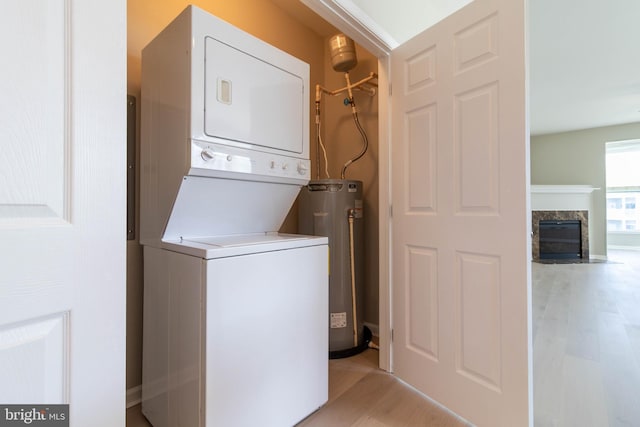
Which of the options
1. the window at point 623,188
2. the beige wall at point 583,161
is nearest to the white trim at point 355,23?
the beige wall at point 583,161

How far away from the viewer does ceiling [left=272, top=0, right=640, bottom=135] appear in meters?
2.60

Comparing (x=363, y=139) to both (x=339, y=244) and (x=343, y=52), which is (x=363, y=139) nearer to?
(x=343, y=52)

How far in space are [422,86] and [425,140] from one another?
0.98ft

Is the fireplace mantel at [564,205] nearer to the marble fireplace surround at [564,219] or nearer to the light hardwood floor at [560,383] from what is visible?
the marble fireplace surround at [564,219]

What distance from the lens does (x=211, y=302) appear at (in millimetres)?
1122

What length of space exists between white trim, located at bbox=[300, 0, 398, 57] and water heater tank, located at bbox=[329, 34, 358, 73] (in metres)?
0.50

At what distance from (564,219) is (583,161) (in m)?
1.38

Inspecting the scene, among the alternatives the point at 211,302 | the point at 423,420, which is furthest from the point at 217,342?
the point at 423,420

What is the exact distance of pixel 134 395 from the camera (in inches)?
63.6

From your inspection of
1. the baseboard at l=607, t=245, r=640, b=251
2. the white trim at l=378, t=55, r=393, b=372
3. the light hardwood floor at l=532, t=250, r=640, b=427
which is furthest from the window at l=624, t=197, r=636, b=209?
the white trim at l=378, t=55, r=393, b=372

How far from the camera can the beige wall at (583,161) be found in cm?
633
